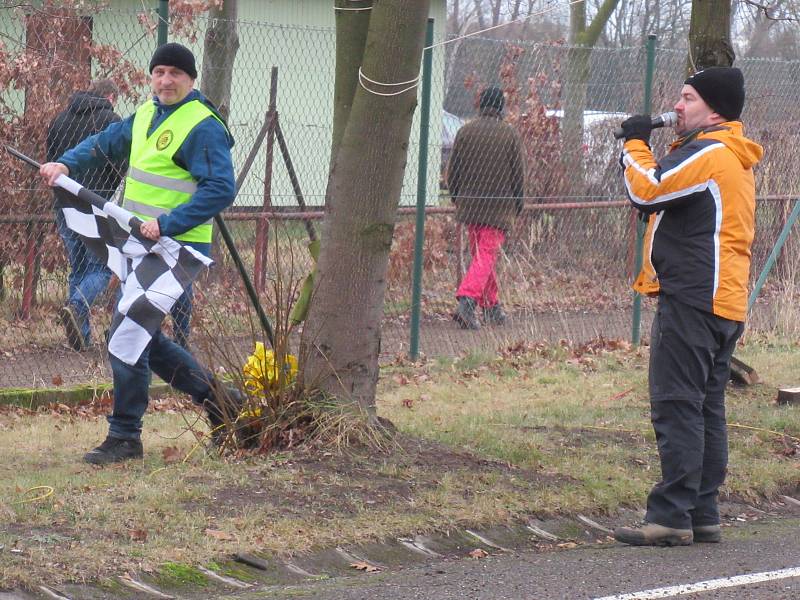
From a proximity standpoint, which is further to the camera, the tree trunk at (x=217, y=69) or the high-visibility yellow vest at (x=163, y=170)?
the tree trunk at (x=217, y=69)

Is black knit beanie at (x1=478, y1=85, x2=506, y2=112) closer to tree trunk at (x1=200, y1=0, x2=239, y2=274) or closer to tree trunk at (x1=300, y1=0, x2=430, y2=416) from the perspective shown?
tree trunk at (x1=200, y1=0, x2=239, y2=274)

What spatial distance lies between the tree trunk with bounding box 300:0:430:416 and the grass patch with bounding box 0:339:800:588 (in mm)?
444

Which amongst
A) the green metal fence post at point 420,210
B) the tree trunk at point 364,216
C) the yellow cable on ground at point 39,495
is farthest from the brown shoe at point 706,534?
the green metal fence post at point 420,210

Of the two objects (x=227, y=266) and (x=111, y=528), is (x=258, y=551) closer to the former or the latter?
(x=111, y=528)

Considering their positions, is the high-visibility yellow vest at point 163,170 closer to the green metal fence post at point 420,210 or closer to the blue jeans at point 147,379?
the blue jeans at point 147,379

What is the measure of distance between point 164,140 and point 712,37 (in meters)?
3.92

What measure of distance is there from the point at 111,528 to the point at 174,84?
2319 millimetres

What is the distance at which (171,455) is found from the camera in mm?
6910

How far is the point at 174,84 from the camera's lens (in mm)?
6691

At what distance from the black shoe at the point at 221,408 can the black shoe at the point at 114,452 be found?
1.33 feet

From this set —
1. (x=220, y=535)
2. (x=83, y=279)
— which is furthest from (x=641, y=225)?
(x=220, y=535)

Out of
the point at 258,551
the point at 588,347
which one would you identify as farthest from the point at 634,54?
the point at 258,551

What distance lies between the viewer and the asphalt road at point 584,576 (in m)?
5.13

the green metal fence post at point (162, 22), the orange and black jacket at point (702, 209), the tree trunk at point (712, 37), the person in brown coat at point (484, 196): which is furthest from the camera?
the person in brown coat at point (484, 196)
